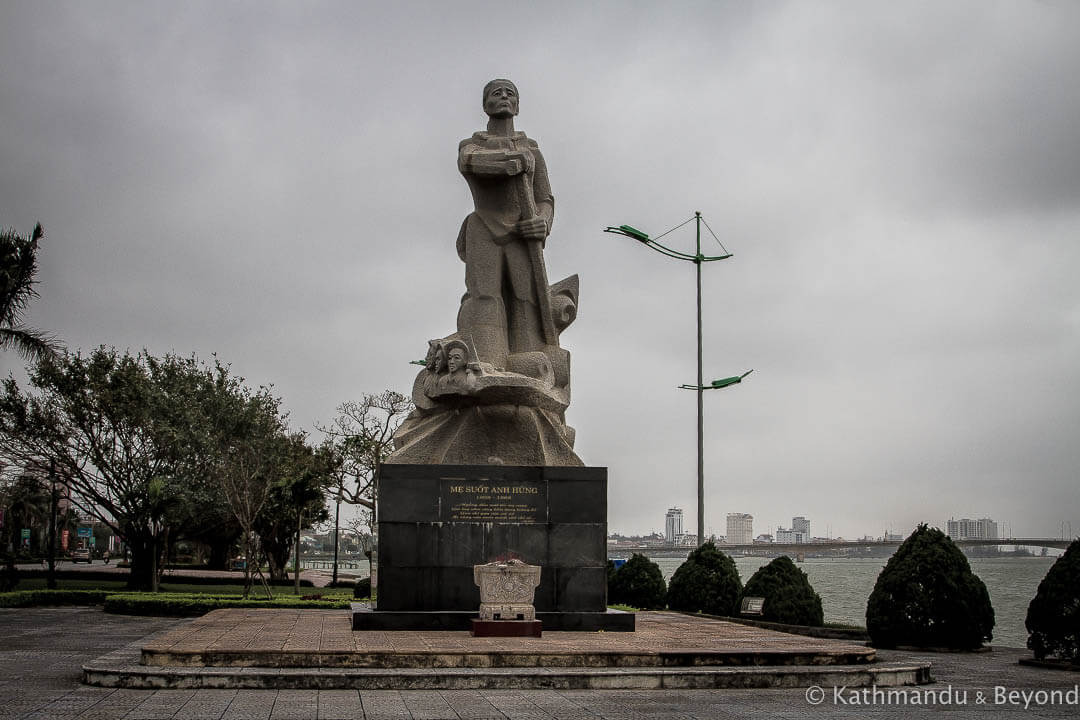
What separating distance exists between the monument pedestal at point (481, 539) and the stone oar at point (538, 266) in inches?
97.3

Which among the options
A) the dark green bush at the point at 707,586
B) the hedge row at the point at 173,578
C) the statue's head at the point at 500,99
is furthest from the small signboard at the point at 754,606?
the hedge row at the point at 173,578

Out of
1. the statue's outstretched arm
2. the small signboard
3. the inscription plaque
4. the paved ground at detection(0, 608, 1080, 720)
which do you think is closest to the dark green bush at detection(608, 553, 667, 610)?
the small signboard

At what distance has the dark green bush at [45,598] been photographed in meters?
23.2

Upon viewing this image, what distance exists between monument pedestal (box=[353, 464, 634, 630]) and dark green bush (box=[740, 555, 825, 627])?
12.9 ft

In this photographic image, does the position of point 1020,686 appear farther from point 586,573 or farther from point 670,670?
point 586,573

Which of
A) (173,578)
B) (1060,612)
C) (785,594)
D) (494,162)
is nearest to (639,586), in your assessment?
(785,594)

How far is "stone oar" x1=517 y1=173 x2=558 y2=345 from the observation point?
15.2m

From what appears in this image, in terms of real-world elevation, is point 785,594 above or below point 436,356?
below

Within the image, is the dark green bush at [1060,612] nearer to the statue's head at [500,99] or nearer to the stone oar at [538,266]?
the stone oar at [538,266]

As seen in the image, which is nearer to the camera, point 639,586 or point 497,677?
point 497,677

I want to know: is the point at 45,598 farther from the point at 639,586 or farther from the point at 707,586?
the point at 707,586

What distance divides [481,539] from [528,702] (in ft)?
15.2

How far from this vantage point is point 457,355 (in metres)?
14.3

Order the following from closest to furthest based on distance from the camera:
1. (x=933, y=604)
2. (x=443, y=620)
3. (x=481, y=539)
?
(x=443, y=620) < (x=481, y=539) < (x=933, y=604)
